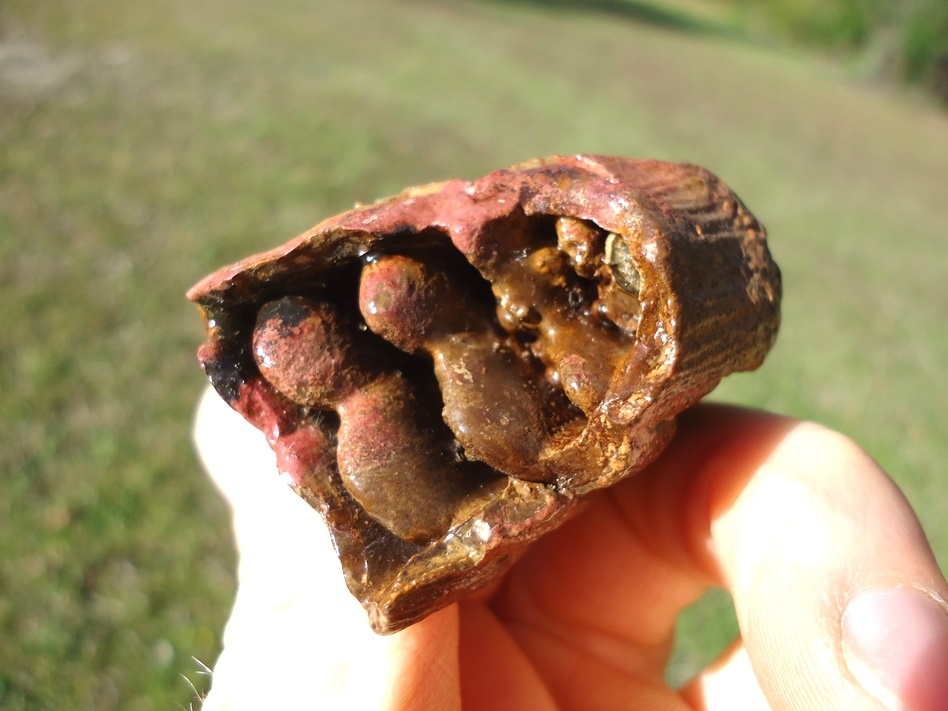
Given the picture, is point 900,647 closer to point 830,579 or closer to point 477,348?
point 830,579

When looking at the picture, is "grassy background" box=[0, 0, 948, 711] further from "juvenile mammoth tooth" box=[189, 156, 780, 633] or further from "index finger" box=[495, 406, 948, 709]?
"juvenile mammoth tooth" box=[189, 156, 780, 633]

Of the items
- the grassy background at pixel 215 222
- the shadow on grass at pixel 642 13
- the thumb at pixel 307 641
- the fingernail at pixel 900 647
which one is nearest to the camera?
the fingernail at pixel 900 647

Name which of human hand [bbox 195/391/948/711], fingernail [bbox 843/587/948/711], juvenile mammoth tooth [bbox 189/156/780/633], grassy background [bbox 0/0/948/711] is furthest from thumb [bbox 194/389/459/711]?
grassy background [bbox 0/0/948/711]

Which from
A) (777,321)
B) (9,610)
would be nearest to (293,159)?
(9,610)

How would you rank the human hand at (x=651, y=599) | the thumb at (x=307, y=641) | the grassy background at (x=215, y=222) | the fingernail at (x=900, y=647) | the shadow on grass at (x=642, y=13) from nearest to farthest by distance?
the fingernail at (x=900, y=647), the human hand at (x=651, y=599), the thumb at (x=307, y=641), the grassy background at (x=215, y=222), the shadow on grass at (x=642, y=13)

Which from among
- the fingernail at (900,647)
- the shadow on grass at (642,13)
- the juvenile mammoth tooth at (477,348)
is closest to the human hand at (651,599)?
the fingernail at (900,647)

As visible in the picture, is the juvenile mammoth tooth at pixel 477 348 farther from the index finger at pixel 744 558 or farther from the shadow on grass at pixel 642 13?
the shadow on grass at pixel 642 13
